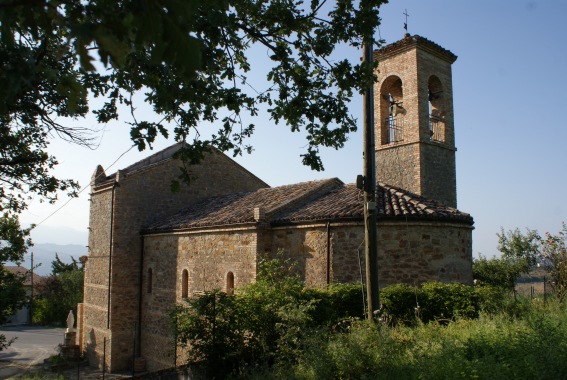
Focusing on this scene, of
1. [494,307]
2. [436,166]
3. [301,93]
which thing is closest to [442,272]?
[494,307]

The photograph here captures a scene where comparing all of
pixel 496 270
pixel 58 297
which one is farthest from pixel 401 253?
pixel 58 297

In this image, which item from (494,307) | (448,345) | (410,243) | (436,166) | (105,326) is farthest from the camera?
(105,326)

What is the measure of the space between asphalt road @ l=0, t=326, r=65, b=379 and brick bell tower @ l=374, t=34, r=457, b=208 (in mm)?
17765

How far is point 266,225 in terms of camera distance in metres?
13.7

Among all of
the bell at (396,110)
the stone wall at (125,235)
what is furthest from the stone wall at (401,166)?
the stone wall at (125,235)

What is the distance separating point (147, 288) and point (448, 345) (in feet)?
48.7

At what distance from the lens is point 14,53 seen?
4.35 meters

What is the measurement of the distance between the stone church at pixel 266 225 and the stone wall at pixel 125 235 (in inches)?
1.7

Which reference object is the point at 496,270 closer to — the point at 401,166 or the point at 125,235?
the point at 401,166

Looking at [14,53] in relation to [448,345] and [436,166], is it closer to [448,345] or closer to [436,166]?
[448,345]

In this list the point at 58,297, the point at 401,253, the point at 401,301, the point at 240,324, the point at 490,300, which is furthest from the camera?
the point at 58,297

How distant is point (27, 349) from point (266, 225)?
20.9 metres

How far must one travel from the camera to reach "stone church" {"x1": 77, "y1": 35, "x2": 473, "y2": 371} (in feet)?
39.5

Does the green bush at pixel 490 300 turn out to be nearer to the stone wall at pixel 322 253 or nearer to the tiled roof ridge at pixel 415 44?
the stone wall at pixel 322 253
